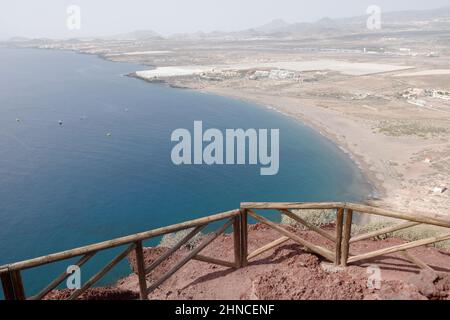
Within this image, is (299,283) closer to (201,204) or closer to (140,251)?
(140,251)

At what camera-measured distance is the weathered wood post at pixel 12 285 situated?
823 centimetres

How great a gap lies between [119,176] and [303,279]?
143ft

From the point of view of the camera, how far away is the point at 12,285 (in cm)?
834

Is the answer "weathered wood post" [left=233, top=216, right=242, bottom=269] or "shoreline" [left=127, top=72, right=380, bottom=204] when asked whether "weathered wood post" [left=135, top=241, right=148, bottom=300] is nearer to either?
"weathered wood post" [left=233, top=216, right=242, bottom=269]

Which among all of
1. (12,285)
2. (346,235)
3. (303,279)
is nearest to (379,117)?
(346,235)

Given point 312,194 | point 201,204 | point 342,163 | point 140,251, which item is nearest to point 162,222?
point 201,204

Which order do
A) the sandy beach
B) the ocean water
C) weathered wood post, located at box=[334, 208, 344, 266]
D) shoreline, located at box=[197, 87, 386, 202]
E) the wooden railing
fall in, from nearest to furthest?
1. the wooden railing
2. weathered wood post, located at box=[334, 208, 344, 266]
3. the ocean water
4. shoreline, located at box=[197, 87, 386, 202]
5. the sandy beach

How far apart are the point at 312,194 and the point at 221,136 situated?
27.0 metres

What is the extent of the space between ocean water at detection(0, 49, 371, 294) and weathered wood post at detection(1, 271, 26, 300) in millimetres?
19840

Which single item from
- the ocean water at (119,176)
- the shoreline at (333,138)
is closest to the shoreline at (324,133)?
the shoreline at (333,138)

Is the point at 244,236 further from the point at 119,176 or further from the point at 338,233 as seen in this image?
the point at 119,176

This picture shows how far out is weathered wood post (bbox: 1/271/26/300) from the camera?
823 cm

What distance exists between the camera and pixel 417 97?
288 feet

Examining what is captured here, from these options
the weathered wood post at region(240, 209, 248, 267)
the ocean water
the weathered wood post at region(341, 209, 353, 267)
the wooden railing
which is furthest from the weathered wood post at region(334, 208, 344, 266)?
the ocean water
